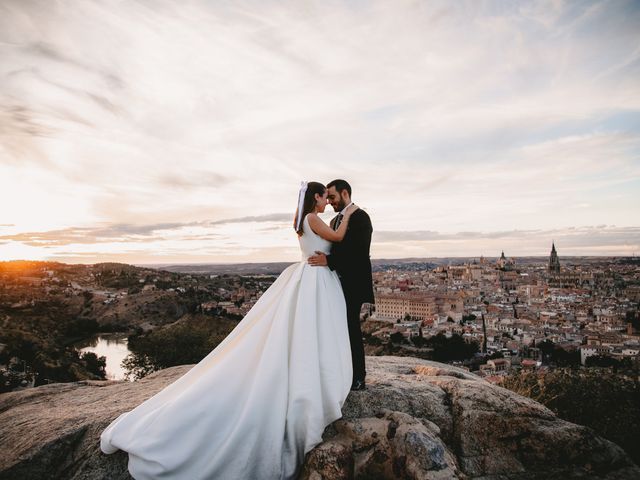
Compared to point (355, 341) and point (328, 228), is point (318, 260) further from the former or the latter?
point (355, 341)

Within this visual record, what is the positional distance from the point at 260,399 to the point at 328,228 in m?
1.34

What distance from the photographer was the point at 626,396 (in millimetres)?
6262

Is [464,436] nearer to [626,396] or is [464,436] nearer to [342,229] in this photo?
[342,229]

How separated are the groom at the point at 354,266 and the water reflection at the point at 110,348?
1037 inches

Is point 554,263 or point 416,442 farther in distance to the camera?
point 554,263

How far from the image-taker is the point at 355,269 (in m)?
3.46

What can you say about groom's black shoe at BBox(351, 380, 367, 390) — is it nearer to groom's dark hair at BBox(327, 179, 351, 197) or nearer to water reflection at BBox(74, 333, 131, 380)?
groom's dark hair at BBox(327, 179, 351, 197)

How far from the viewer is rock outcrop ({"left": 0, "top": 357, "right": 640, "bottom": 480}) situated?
2580 mm

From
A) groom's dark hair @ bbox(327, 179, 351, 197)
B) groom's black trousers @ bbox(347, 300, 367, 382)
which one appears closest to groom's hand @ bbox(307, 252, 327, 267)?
groom's black trousers @ bbox(347, 300, 367, 382)

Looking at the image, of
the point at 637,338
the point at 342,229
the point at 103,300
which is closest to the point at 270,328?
the point at 342,229

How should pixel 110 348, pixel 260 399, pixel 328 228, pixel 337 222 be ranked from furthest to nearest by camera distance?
pixel 110 348 < pixel 337 222 < pixel 328 228 < pixel 260 399

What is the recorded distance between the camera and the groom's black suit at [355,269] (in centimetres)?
341

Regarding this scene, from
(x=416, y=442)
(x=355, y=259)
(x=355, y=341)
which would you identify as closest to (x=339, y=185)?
(x=355, y=259)

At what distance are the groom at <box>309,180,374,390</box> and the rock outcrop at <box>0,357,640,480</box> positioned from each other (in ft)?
1.00
